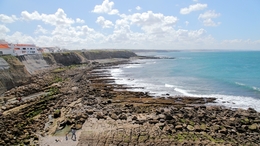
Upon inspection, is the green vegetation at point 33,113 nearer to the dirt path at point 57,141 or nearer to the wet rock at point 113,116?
the dirt path at point 57,141

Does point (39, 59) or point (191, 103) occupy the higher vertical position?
point (39, 59)

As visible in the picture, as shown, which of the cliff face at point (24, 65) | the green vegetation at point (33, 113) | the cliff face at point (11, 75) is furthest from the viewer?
the cliff face at point (24, 65)

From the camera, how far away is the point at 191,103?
29.4 m

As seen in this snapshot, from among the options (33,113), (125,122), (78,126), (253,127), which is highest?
(253,127)

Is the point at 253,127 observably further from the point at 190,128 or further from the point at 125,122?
the point at 125,122

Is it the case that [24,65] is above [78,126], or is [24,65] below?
above

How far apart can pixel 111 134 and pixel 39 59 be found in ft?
184

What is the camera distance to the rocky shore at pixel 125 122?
1761 cm

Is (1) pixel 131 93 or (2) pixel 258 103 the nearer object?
(2) pixel 258 103

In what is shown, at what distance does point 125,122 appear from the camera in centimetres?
2123

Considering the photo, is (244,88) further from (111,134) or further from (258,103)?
(111,134)

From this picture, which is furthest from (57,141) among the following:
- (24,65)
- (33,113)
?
(24,65)

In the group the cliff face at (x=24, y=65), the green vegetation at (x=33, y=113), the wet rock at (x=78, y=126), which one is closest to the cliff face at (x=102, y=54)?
the cliff face at (x=24, y=65)

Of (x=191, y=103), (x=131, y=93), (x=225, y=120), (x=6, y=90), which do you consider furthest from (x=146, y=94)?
(x=6, y=90)
